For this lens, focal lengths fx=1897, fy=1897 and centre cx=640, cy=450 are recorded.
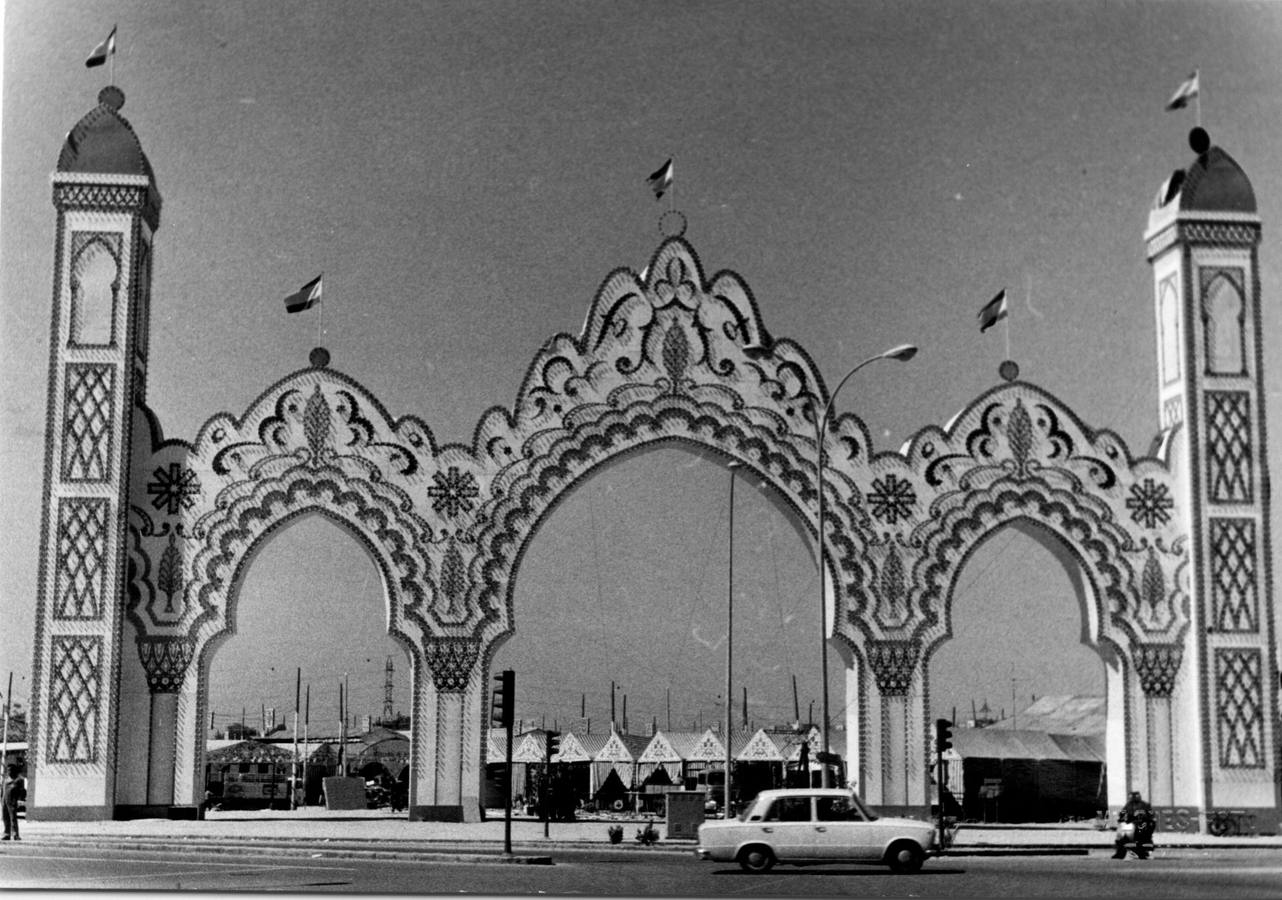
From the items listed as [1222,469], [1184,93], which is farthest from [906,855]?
[1184,93]

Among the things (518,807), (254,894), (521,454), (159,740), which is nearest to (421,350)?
(521,454)

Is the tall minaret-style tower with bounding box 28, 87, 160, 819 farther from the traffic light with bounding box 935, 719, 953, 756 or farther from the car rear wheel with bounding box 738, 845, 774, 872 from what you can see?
the traffic light with bounding box 935, 719, 953, 756

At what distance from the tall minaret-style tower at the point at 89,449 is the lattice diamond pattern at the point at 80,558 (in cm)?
2

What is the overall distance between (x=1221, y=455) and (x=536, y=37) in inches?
554

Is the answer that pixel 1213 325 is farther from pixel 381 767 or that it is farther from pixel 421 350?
pixel 381 767

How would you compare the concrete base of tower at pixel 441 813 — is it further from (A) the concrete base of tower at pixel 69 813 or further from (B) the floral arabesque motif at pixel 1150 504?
(B) the floral arabesque motif at pixel 1150 504

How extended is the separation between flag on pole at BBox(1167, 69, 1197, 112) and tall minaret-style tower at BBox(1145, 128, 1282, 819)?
9.05 feet

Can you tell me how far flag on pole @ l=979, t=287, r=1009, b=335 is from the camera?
30.7 metres

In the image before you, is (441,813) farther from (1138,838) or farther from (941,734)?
(1138,838)

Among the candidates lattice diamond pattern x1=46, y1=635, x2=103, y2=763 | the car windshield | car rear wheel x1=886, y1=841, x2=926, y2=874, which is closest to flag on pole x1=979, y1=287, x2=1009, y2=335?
the car windshield

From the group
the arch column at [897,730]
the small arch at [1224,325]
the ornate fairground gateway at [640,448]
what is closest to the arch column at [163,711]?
the ornate fairground gateway at [640,448]

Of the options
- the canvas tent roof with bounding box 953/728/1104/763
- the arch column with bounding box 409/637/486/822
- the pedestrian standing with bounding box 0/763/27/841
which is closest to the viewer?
the pedestrian standing with bounding box 0/763/27/841

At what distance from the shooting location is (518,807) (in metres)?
44.8

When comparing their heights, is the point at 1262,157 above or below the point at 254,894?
above
